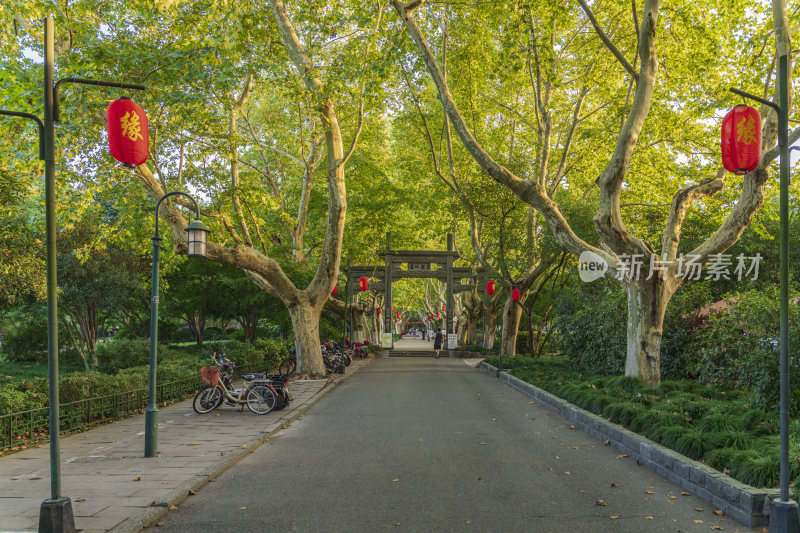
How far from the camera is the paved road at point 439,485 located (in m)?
5.32

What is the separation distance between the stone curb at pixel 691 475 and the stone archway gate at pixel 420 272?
23948mm

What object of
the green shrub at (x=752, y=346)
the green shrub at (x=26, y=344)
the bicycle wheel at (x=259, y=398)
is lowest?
the green shrub at (x=26, y=344)

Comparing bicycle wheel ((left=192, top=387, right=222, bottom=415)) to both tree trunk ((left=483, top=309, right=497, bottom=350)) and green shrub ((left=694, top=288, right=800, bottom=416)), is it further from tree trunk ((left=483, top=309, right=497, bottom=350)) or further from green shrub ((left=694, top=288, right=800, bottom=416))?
tree trunk ((left=483, top=309, right=497, bottom=350))

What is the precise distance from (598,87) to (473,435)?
581 inches

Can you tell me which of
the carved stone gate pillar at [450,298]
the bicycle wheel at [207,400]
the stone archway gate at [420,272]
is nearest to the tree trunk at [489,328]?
the stone archway gate at [420,272]

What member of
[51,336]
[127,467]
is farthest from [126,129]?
[127,467]

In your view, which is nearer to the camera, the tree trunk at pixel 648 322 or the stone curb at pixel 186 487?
the stone curb at pixel 186 487

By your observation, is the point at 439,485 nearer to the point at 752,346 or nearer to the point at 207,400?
the point at 752,346

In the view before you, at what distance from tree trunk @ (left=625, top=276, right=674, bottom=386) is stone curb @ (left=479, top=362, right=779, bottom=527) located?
7.02ft

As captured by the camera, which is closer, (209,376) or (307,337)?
(209,376)

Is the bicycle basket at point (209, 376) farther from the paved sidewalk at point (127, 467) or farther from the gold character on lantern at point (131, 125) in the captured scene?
the gold character on lantern at point (131, 125)

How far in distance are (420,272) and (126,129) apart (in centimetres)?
2922

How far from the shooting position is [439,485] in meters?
Answer: 6.52

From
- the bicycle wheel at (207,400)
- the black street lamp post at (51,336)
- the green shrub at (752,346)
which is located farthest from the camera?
the bicycle wheel at (207,400)
